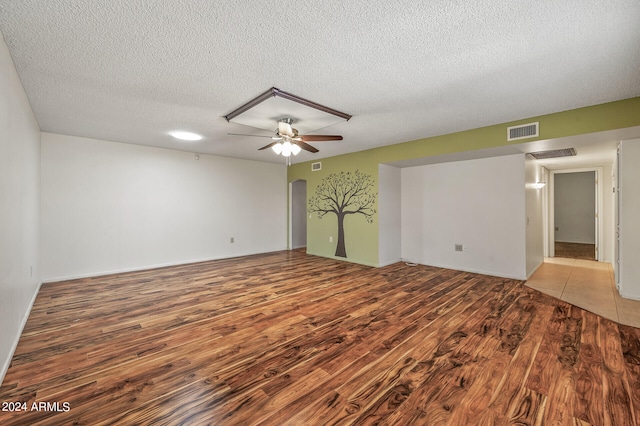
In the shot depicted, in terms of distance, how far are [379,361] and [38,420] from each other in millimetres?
2191

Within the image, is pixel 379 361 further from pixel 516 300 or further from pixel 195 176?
pixel 195 176

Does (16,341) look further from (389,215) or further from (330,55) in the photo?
(389,215)

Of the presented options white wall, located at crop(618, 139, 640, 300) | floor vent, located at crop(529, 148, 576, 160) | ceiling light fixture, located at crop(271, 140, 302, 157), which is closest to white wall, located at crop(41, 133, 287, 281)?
ceiling light fixture, located at crop(271, 140, 302, 157)

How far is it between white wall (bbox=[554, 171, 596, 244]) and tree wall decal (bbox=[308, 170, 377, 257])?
25.7ft

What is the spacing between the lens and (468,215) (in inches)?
200

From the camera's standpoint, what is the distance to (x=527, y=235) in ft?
14.9

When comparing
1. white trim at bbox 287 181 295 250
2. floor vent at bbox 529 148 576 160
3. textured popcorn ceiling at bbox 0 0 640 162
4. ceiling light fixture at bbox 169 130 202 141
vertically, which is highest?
ceiling light fixture at bbox 169 130 202 141

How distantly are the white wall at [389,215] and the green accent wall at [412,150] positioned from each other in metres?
0.12

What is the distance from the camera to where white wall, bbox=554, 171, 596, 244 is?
27.9 feet

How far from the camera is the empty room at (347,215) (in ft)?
5.64

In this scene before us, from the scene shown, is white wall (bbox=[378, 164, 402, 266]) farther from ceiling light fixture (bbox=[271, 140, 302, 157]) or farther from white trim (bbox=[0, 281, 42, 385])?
white trim (bbox=[0, 281, 42, 385])

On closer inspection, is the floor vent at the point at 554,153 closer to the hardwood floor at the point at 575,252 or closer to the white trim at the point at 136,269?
the hardwood floor at the point at 575,252

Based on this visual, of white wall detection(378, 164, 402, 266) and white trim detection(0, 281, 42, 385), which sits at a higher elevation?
white wall detection(378, 164, 402, 266)

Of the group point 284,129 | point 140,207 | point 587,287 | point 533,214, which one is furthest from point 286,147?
point 587,287
